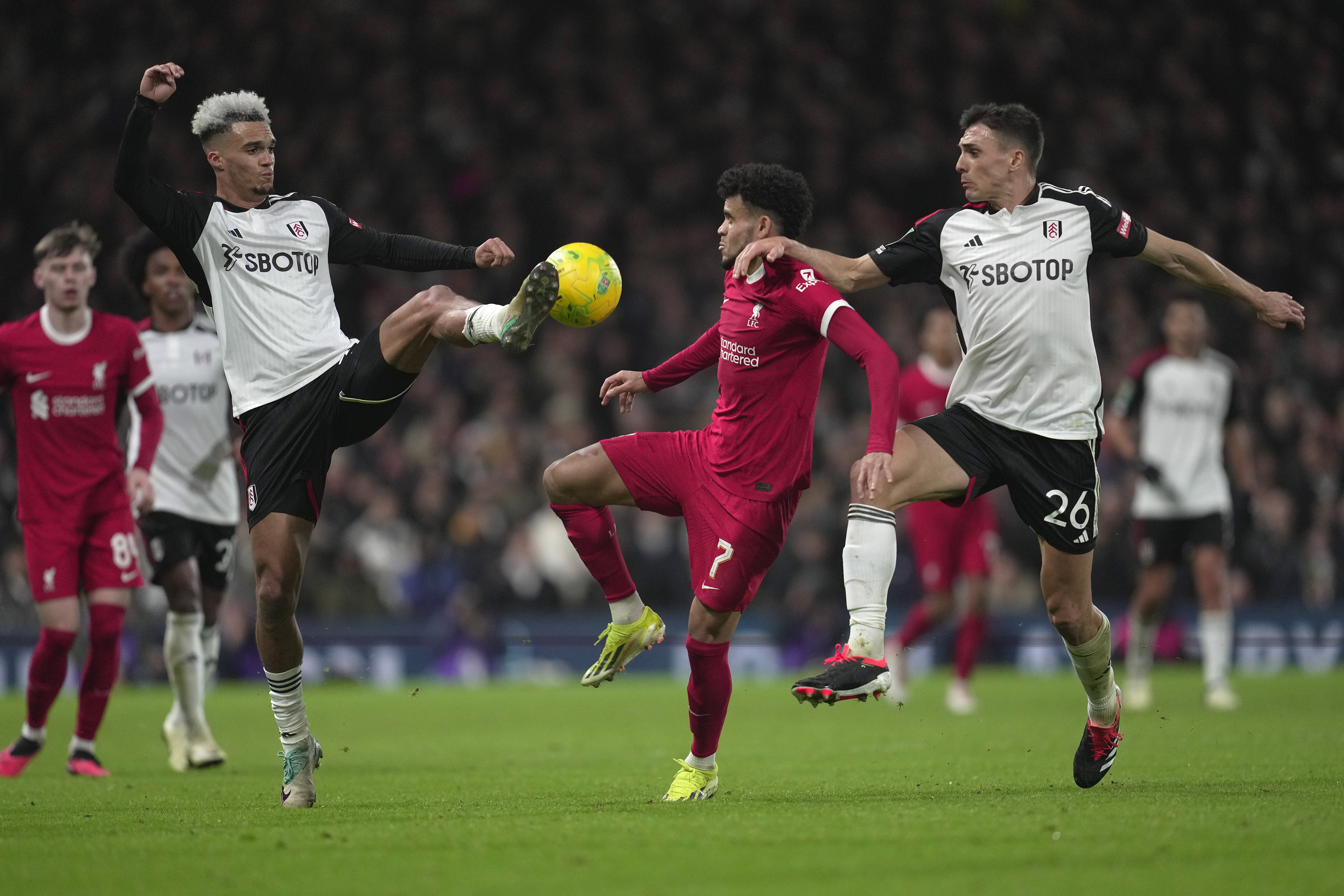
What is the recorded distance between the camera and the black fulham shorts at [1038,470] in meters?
5.98

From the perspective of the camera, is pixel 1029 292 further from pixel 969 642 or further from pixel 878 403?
pixel 969 642

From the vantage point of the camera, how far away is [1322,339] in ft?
60.4

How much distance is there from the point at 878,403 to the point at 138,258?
519cm

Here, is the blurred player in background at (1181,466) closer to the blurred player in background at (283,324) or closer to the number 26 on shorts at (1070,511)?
the number 26 on shorts at (1070,511)

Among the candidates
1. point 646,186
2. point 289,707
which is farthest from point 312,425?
point 646,186

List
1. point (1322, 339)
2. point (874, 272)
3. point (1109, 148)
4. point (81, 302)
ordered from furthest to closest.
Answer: point (1109, 148)
point (1322, 339)
point (81, 302)
point (874, 272)

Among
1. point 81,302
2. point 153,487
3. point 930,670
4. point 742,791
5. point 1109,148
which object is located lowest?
point 930,670

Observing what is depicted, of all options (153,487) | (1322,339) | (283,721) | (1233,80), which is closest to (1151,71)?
(1233,80)

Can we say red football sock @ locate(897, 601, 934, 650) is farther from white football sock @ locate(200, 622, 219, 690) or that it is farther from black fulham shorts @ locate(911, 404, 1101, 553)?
black fulham shorts @ locate(911, 404, 1101, 553)

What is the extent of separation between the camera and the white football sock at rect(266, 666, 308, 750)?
6.07 metres

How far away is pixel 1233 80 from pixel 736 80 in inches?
284

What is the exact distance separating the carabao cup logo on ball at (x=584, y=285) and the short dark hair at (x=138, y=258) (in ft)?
11.8

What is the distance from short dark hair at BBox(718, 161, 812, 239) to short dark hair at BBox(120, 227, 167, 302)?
3.89 m

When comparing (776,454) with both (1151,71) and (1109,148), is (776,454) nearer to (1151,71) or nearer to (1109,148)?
(1109,148)
